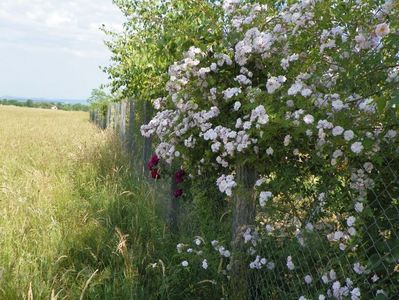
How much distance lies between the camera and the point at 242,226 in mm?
3168

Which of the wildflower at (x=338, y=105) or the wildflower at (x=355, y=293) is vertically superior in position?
the wildflower at (x=338, y=105)

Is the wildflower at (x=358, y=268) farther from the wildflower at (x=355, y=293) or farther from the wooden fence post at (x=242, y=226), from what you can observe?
the wooden fence post at (x=242, y=226)

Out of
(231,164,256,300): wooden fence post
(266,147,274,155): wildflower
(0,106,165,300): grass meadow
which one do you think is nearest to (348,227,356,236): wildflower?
(266,147,274,155): wildflower

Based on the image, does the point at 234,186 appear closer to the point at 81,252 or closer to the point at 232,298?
the point at 232,298

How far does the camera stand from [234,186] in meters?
2.96

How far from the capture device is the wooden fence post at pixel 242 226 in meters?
3.15

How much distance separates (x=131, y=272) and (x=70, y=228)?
45.3 inches

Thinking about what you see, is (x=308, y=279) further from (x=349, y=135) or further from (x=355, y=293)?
(x=349, y=135)

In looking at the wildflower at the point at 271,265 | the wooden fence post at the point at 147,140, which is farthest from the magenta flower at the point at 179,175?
the wooden fence post at the point at 147,140

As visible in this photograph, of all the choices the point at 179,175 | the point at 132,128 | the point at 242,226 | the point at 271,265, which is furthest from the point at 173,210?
the point at 132,128

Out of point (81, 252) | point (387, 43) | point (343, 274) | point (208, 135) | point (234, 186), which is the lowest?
point (81, 252)

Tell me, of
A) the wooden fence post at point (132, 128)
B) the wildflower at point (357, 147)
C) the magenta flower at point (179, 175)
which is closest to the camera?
the wildflower at point (357, 147)

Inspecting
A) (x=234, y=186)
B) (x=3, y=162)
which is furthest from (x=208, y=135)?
(x=3, y=162)

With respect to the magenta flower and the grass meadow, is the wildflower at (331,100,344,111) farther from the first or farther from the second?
the magenta flower
